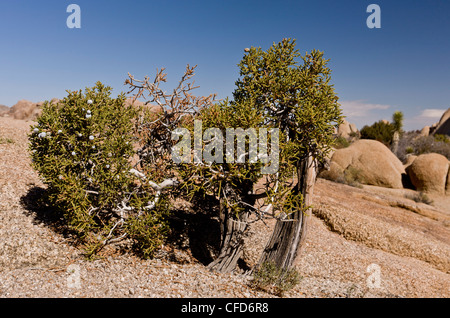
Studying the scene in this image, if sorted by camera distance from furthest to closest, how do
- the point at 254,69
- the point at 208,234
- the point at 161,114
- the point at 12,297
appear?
the point at 208,234, the point at 161,114, the point at 254,69, the point at 12,297

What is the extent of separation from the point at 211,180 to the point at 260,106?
2022mm

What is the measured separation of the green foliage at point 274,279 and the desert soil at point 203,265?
0.16 meters

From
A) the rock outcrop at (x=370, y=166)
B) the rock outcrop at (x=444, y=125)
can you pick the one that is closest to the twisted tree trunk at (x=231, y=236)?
the rock outcrop at (x=370, y=166)

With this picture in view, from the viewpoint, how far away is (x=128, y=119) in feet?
20.0

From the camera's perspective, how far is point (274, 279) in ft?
19.4

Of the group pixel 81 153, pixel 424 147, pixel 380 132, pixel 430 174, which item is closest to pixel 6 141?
pixel 81 153

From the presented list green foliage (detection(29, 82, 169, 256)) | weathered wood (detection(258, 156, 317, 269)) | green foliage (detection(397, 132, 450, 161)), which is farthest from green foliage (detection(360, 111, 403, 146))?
green foliage (detection(29, 82, 169, 256))

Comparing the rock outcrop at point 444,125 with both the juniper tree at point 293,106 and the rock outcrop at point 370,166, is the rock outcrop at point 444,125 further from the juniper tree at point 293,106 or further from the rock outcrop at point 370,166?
the juniper tree at point 293,106

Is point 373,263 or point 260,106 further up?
point 260,106

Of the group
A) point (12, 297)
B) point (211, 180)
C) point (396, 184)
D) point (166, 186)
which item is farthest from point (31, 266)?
point (396, 184)

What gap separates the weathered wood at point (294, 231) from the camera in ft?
20.8

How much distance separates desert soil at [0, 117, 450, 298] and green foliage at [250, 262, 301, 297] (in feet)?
0.53
